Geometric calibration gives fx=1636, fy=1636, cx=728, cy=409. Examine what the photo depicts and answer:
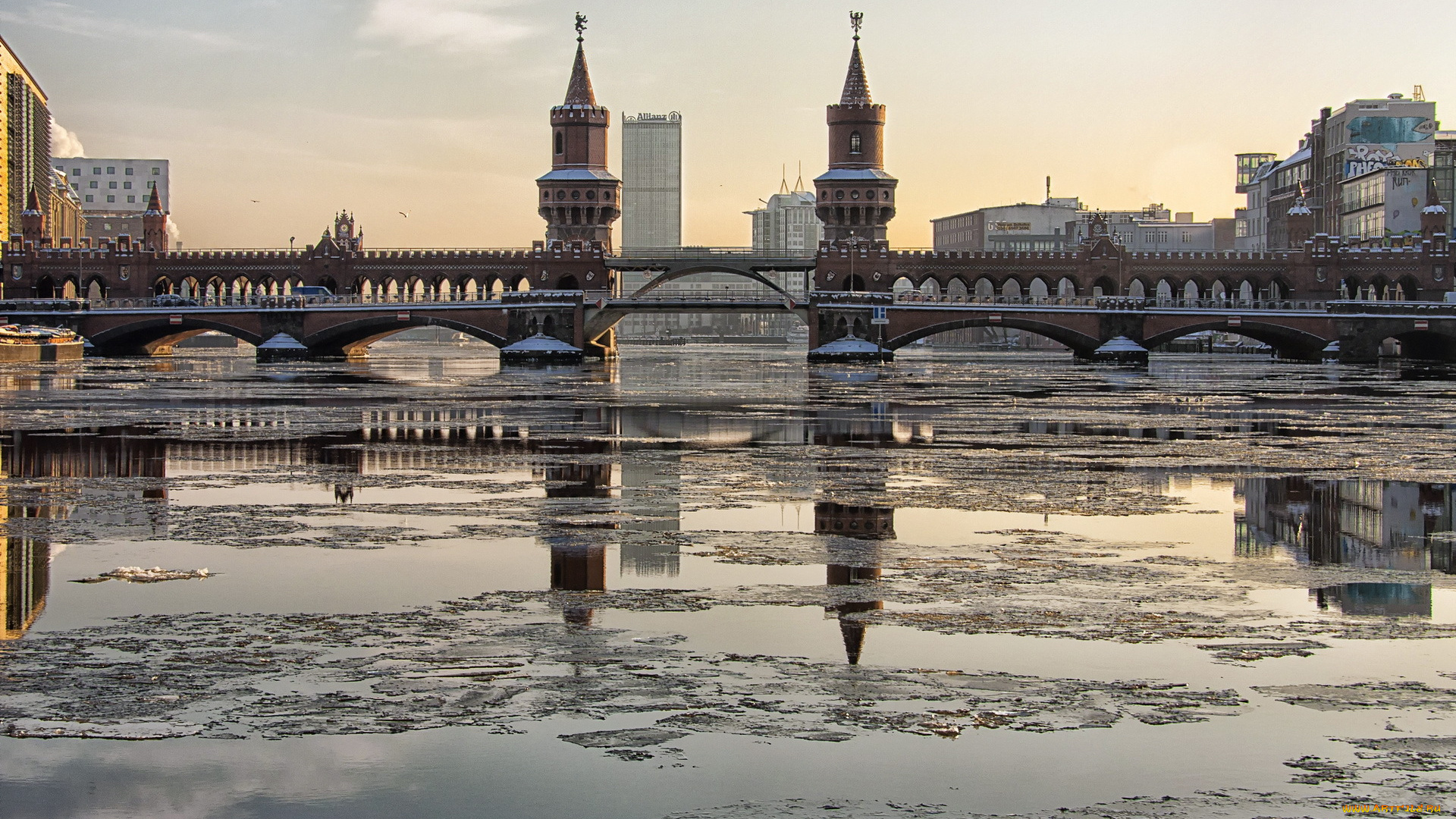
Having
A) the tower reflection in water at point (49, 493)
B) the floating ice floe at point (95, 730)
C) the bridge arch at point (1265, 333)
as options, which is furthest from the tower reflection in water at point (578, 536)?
the bridge arch at point (1265, 333)

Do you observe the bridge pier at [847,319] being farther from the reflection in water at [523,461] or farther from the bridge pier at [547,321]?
the reflection in water at [523,461]

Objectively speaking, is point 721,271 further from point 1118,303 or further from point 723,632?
point 723,632

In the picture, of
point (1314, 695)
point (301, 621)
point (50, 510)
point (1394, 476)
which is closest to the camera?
point (1314, 695)

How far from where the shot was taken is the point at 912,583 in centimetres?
1747

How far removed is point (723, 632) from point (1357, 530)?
10697mm

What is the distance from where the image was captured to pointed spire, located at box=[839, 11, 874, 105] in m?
→ 134

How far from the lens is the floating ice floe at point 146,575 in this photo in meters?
17.2

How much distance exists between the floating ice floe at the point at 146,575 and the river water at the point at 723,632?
0.25 feet

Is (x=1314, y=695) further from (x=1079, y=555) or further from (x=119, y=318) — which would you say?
(x=119, y=318)

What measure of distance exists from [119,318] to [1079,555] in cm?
11581

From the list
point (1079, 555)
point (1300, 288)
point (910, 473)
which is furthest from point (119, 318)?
point (1079, 555)

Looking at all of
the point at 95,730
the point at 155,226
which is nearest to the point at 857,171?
the point at 155,226

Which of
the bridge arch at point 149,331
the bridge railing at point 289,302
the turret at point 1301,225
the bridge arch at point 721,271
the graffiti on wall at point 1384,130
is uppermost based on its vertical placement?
the graffiti on wall at point 1384,130

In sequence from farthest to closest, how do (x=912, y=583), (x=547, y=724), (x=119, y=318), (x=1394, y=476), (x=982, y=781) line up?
(x=119, y=318), (x=1394, y=476), (x=912, y=583), (x=547, y=724), (x=982, y=781)
